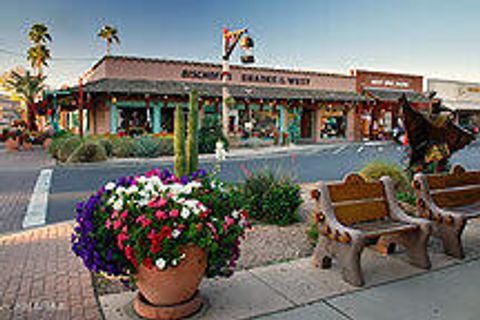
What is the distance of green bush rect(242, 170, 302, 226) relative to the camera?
20.5 ft

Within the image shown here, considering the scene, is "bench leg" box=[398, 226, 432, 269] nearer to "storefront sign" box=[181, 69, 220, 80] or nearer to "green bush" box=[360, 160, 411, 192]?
"green bush" box=[360, 160, 411, 192]

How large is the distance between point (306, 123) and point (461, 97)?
22.9m

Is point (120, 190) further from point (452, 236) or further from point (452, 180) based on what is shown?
point (452, 180)

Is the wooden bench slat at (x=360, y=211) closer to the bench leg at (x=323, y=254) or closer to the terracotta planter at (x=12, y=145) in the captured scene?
the bench leg at (x=323, y=254)

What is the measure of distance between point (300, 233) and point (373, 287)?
1.98 m

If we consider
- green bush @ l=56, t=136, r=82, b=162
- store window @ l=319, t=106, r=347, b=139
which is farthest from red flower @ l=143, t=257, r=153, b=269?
store window @ l=319, t=106, r=347, b=139

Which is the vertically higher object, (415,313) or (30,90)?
(30,90)

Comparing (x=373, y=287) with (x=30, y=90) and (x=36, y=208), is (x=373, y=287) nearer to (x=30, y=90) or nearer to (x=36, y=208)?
(x=36, y=208)

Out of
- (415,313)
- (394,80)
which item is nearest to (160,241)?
(415,313)

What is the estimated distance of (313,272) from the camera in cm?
423

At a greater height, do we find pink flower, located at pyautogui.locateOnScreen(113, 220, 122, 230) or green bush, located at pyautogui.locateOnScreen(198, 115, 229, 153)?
green bush, located at pyautogui.locateOnScreen(198, 115, 229, 153)

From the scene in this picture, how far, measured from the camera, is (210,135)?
68.0 ft

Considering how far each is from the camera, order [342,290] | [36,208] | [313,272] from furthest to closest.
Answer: [36,208] < [313,272] < [342,290]

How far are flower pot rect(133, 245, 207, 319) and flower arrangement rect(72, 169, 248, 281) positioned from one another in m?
0.09
